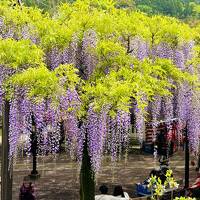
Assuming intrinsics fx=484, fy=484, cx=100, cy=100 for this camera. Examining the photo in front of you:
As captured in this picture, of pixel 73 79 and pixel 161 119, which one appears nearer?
pixel 73 79

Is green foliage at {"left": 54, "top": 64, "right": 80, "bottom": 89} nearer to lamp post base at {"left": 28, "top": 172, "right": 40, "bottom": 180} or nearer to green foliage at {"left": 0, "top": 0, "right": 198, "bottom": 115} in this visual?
green foliage at {"left": 0, "top": 0, "right": 198, "bottom": 115}

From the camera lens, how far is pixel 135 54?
12.2m

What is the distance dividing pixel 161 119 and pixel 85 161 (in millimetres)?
3159

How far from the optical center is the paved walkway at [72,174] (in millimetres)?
16422

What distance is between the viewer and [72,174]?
1870cm

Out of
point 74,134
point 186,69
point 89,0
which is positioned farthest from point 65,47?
point 186,69

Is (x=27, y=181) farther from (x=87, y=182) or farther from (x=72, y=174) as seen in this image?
(x=87, y=182)

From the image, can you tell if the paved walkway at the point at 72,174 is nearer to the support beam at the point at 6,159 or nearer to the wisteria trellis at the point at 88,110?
the wisteria trellis at the point at 88,110

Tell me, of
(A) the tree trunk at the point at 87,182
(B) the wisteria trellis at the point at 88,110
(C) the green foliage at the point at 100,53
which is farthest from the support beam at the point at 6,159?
(A) the tree trunk at the point at 87,182

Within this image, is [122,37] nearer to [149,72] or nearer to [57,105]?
[149,72]

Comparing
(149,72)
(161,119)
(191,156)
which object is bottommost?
(191,156)

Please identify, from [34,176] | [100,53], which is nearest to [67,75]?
[100,53]

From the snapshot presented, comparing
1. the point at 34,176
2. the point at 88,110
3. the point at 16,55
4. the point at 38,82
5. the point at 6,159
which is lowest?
the point at 34,176

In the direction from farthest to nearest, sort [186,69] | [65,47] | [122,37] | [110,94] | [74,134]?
[186,69]
[122,37]
[65,47]
[74,134]
[110,94]
